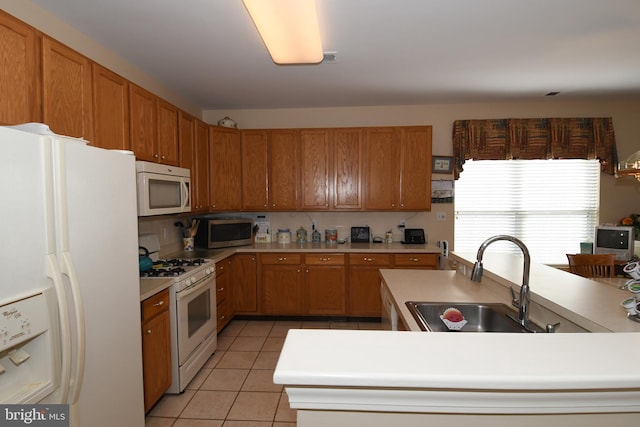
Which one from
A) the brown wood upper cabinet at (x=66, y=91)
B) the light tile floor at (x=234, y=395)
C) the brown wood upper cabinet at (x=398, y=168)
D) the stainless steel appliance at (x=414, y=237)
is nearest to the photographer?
the brown wood upper cabinet at (x=66, y=91)

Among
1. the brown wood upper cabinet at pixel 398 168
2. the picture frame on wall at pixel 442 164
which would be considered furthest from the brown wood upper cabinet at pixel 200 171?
the picture frame on wall at pixel 442 164

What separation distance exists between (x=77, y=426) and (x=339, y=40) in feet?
8.58

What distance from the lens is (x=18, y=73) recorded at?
4.75 feet

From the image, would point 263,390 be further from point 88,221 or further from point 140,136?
point 140,136

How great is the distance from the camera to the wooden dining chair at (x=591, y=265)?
306cm

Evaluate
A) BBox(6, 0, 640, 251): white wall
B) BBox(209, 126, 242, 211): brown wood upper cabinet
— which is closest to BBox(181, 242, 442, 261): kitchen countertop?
BBox(6, 0, 640, 251): white wall

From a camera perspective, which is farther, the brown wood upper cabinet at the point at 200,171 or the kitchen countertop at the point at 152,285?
the brown wood upper cabinet at the point at 200,171

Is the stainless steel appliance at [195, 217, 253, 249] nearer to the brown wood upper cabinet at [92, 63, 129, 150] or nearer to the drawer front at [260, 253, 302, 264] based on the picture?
the drawer front at [260, 253, 302, 264]

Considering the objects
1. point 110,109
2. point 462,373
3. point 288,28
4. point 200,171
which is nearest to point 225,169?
point 200,171

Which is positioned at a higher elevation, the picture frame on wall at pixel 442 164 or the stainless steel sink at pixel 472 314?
the picture frame on wall at pixel 442 164

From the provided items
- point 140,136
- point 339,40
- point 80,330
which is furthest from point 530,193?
point 80,330

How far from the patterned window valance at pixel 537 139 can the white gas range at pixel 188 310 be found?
10.5 feet

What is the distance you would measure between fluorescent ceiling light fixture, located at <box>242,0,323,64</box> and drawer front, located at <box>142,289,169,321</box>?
171 centimetres

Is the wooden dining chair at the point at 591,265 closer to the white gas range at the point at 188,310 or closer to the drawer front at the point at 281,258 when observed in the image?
the drawer front at the point at 281,258
